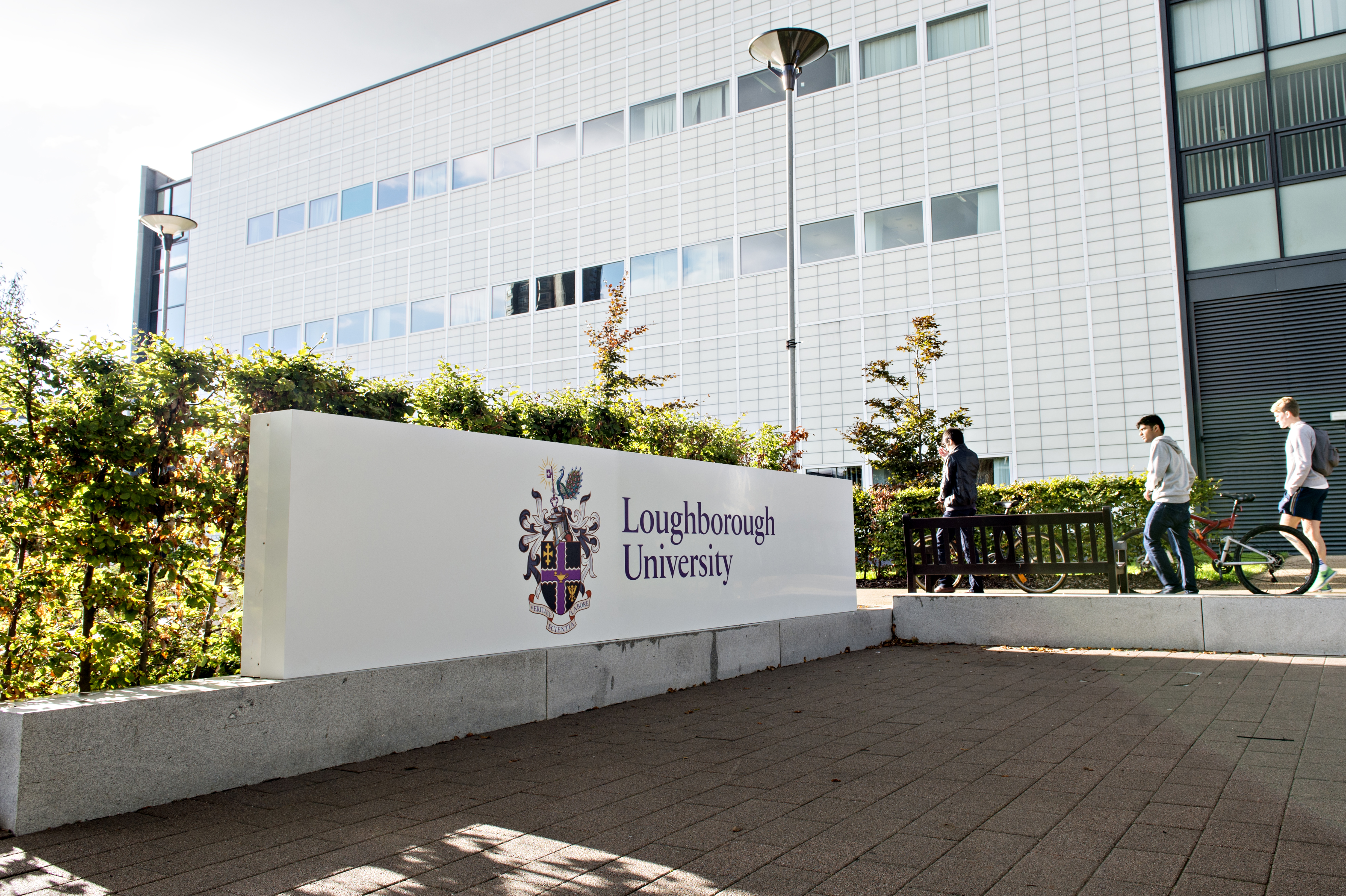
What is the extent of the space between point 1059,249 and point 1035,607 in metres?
11.8

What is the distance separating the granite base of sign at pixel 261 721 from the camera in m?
3.70

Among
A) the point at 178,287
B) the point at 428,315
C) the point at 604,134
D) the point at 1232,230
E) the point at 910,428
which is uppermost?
the point at 604,134

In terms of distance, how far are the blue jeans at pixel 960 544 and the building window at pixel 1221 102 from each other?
12.0 meters

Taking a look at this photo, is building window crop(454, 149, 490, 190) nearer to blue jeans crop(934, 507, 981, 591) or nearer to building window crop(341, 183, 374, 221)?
building window crop(341, 183, 374, 221)

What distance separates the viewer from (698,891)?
9.84ft

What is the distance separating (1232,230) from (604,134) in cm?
1538

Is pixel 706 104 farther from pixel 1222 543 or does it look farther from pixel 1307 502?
pixel 1307 502

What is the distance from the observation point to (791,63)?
13398mm

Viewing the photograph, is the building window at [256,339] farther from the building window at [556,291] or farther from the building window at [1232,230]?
the building window at [1232,230]

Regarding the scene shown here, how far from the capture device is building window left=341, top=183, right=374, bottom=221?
29.5 meters

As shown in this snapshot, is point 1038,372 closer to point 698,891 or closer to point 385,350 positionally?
point 698,891

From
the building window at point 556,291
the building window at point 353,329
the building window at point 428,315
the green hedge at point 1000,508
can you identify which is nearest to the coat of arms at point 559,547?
the green hedge at point 1000,508

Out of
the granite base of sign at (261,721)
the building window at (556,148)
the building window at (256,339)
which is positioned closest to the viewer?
the granite base of sign at (261,721)

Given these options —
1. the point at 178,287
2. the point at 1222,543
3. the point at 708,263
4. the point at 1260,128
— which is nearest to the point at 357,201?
the point at 708,263
